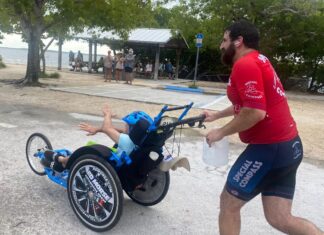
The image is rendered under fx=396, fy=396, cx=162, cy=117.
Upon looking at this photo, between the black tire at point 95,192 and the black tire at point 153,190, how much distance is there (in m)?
0.61

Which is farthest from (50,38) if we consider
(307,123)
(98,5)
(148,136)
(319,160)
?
(148,136)

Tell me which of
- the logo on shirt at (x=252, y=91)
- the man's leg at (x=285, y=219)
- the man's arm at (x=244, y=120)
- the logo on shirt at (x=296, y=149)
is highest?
the logo on shirt at (x=252, y=91)

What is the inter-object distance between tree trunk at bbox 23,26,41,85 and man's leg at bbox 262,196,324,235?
13.7m

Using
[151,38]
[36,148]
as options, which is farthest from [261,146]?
[151,38]

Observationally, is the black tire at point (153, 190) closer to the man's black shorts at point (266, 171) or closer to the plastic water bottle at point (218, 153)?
the plastic water bottle at point (218, 153)

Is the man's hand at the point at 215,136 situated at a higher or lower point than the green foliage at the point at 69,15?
lower

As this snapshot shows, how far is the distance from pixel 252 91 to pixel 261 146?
43cm

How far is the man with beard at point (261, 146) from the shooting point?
2.59 m

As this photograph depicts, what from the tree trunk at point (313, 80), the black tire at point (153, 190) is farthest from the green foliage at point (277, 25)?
the black tire at point (153, 190)

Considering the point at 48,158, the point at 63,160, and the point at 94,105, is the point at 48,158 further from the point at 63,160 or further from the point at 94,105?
the point at 94,105

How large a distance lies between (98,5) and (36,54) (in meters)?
3.20

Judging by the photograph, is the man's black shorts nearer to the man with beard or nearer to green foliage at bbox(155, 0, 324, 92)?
the man with beard

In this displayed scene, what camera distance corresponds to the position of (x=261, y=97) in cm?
247

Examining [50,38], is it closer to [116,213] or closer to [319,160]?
[319,160]
